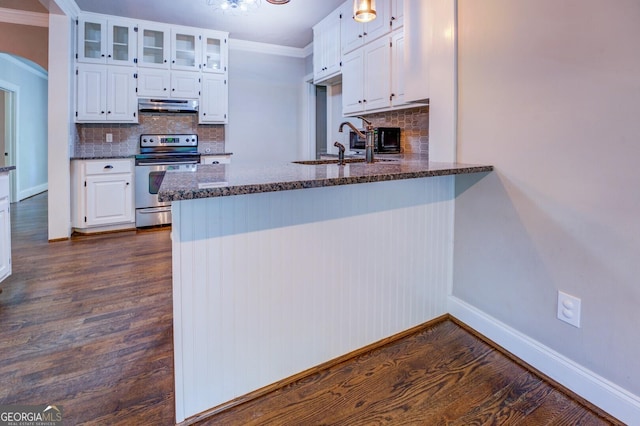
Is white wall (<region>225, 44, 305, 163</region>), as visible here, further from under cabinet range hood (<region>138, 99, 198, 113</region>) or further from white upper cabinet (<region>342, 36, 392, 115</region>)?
white upper cabinet (<region>342, 36, 392, 115</region>)

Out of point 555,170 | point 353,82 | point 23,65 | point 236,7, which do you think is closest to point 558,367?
point 555,170

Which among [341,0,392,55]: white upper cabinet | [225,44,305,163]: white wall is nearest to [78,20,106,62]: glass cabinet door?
[225,44,305,163]: white wall

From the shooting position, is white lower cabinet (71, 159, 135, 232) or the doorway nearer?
white lower cabinet (71, 159, 135, 232)

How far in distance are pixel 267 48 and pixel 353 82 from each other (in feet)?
7.58

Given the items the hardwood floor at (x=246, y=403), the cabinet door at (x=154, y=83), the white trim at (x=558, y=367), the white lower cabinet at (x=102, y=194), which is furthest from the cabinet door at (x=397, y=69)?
the white lower cabinet at (x=102, y=194)

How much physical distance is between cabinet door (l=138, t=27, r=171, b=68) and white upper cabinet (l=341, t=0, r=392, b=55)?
7.58ft

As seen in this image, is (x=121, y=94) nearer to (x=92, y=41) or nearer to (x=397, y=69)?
(x=92, y=41)

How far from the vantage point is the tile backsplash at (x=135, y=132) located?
445 centimetres

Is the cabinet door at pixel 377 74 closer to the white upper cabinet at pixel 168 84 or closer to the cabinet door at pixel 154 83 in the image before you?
the white upper cabinet at pixel 168 84

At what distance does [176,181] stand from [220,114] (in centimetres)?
388

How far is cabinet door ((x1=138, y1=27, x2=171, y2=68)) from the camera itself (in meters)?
4.30

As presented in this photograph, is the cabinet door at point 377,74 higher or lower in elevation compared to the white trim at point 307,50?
lower

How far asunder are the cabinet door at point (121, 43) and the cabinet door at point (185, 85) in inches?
19.6

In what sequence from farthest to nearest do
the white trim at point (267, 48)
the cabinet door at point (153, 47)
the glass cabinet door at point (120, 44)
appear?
the white trim at point (267, 48)
the cabinet door at point (153, 47)
the glass cabinet door at point (120, 44)
